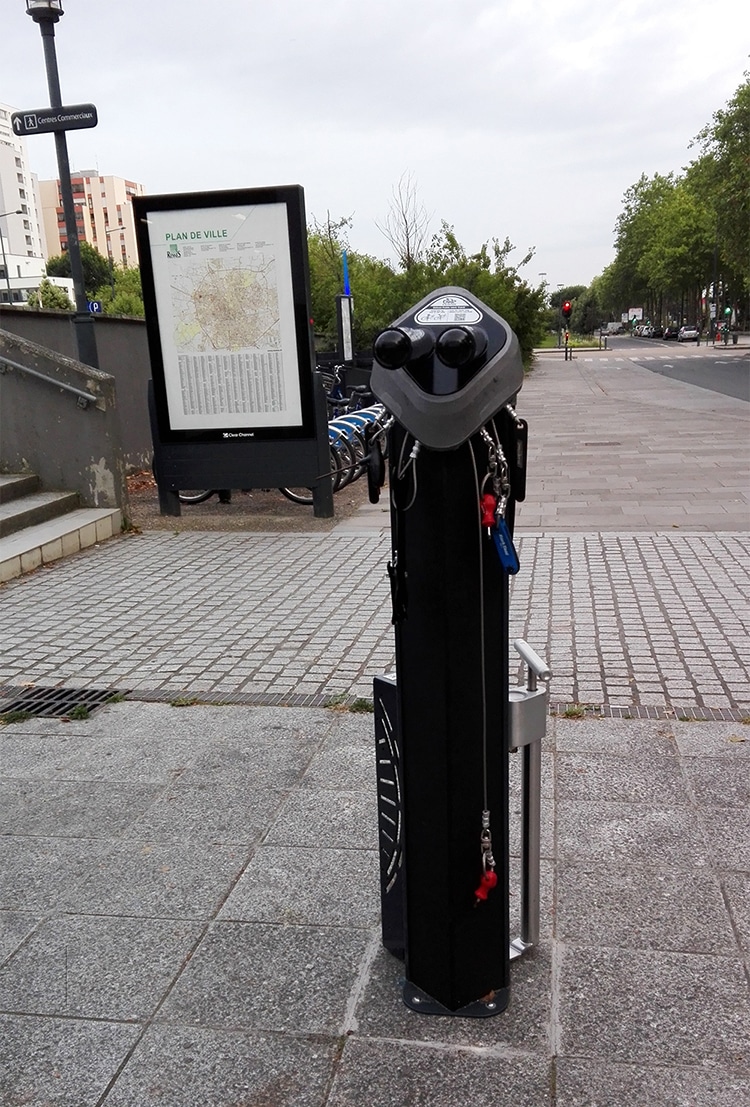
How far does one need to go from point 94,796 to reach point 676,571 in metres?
4.63

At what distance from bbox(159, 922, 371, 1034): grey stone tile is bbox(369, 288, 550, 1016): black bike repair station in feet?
0.65

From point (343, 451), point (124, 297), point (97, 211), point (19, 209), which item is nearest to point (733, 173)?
point (124, 297)

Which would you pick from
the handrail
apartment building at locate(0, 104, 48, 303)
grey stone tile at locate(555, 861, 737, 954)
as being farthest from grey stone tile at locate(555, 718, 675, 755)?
apartment building at locate(0, 104, 48, 303)

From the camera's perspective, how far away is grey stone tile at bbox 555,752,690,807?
3.57 metres

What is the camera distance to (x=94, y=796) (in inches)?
147

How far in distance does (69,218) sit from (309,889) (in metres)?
8.87

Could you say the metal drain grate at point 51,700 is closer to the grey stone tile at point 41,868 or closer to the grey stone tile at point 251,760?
the grey stone tile at point 251,760

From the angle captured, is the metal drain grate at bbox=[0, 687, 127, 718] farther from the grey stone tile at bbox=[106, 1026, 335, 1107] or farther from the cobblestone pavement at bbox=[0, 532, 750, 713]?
the grey stone tile at bbox=[106, 1026, 335, 1107]

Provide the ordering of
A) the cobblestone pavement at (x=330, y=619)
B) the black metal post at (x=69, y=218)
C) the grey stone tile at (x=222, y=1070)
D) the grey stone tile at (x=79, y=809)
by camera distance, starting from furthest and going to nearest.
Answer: the black metal post at (x=69, y=218) → the cobblestone pavement at (x=330, y=619) → the grey stone tile at (x=79, y=809) → the grey stone tile at (x=222, y=1070)

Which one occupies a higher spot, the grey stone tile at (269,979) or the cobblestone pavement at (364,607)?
the grey stone tile at (269,979)

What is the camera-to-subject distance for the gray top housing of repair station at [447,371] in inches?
77.7

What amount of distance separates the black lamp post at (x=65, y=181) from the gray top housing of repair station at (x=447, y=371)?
8.43 m

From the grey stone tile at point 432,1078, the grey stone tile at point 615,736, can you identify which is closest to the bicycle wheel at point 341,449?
the grey stone tile at point 615,736

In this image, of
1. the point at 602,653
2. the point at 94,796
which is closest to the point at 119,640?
the point at 94,796
